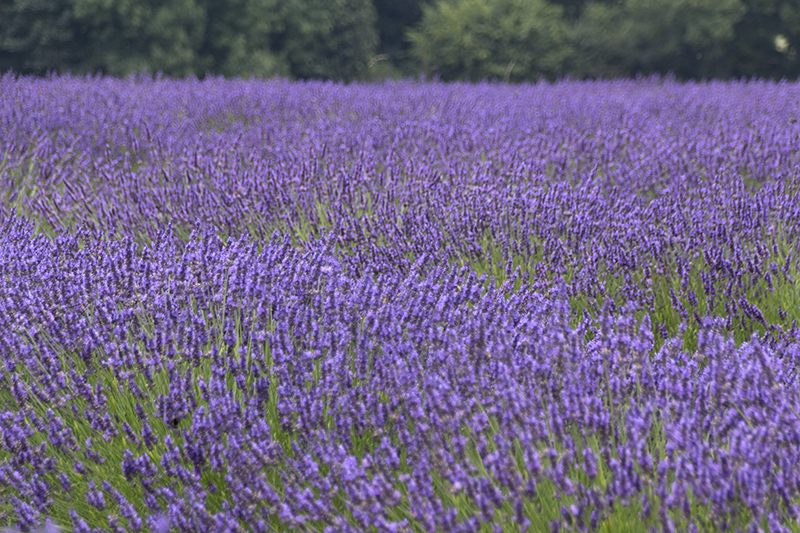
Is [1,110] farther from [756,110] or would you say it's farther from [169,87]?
[756,110]

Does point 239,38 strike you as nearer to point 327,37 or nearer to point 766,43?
point 327,37

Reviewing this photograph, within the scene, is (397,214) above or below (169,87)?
below

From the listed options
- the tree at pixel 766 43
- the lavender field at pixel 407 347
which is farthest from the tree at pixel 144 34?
the tree at pixel 766 43

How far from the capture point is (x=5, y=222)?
9.96 feet

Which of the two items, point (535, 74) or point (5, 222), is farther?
point (535, 74)

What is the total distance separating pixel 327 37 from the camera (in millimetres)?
13477

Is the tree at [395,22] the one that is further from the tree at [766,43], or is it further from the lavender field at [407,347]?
the lavender field at [407,347]

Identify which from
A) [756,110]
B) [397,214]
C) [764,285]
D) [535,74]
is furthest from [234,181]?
[535,74]

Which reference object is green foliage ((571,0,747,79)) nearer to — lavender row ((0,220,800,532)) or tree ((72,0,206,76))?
tree ((72,0,206,76))

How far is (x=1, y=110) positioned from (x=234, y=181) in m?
2.83

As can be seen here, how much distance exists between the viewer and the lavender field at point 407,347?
131 centimetres

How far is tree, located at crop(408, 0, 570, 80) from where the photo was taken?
13305mm

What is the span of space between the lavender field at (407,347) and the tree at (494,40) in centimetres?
994

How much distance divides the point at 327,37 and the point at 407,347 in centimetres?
1275
